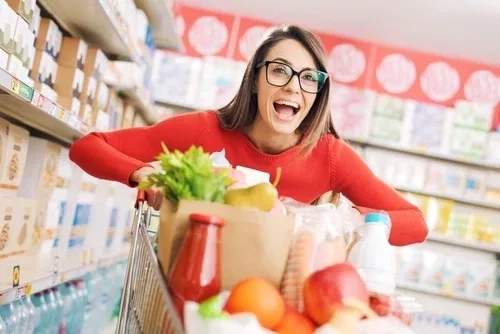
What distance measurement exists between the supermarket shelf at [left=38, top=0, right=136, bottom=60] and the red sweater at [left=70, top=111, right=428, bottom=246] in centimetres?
64

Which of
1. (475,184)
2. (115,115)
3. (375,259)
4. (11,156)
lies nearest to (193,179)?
(375,259)

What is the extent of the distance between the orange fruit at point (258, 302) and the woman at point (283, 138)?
35.0 inches

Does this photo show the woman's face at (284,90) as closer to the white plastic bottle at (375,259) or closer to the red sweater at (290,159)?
the red sweater at (290,159)

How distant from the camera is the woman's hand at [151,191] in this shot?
1.21 m

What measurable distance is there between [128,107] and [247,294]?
3018mm

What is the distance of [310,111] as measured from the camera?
6.36ft

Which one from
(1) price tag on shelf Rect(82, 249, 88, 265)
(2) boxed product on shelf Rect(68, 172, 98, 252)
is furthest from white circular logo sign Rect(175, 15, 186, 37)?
(1) price tag on shelf Rect(82, 249, 88, 265)

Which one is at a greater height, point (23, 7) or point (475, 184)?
point (475, 184)

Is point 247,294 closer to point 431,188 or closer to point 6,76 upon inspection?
point 6,76

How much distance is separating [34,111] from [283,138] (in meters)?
0.99

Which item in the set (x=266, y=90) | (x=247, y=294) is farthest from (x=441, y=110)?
(x=247, y=294)

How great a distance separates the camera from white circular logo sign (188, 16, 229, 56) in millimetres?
5875

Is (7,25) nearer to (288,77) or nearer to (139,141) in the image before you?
(139,141)

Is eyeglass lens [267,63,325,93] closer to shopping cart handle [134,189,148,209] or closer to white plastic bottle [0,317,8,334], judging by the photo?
shopping cart handle [134,189,148,209]
